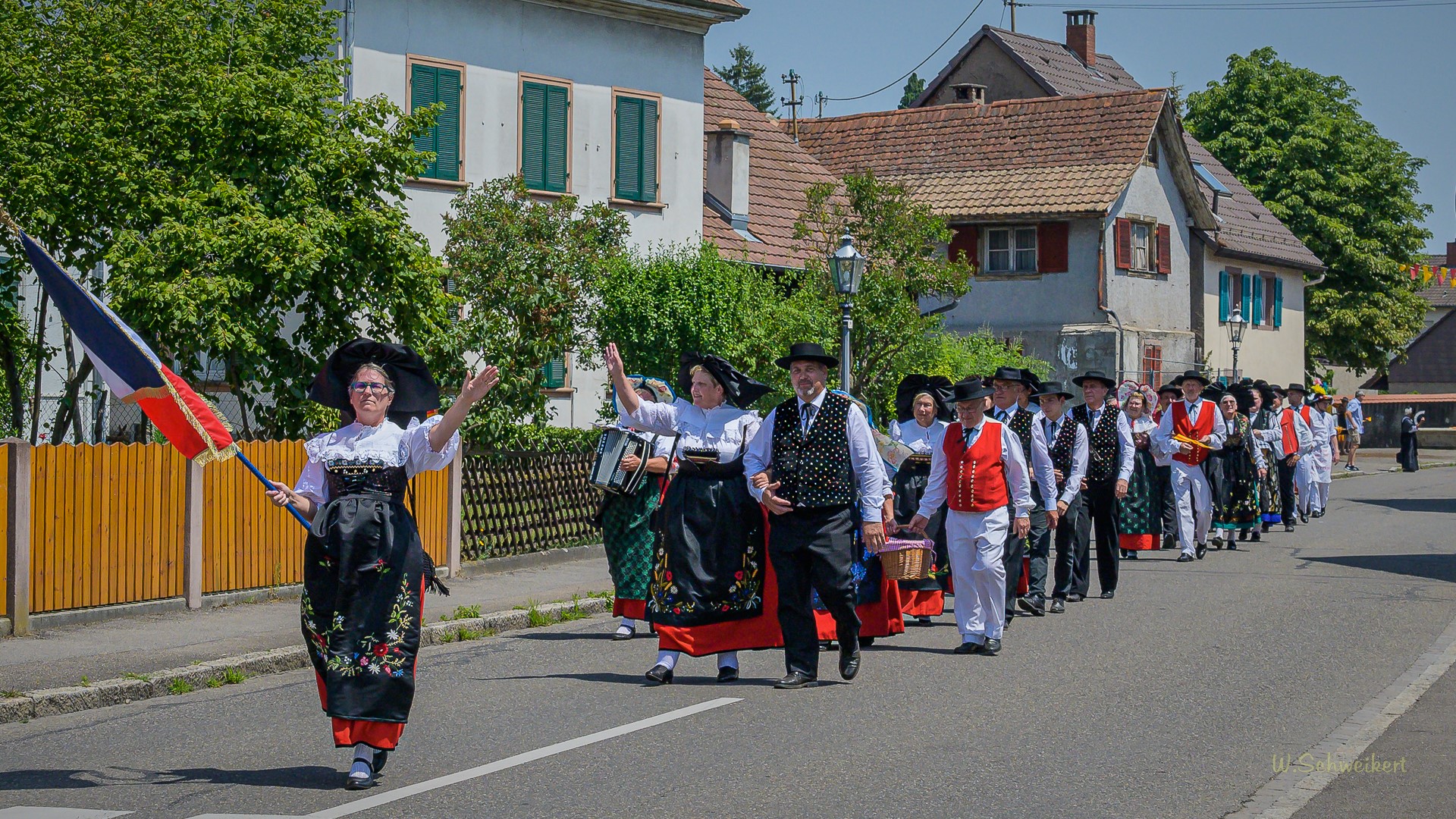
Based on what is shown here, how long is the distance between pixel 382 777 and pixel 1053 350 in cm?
3399

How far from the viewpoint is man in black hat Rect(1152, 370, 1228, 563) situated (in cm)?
1808

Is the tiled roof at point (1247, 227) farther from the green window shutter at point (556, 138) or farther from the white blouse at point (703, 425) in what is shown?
the white blouse at point (703, 425)

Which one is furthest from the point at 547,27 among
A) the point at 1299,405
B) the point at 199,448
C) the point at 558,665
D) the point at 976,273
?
the point at 976,273

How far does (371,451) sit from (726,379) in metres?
2.99

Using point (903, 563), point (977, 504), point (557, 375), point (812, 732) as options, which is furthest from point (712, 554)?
point (557, 375)

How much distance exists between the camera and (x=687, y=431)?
952 centimetres

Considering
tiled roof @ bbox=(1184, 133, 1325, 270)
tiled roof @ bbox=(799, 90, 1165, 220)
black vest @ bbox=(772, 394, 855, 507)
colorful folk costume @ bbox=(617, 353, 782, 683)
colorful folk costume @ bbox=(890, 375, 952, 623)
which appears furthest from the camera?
tiled roof @ bbox=(1184, 133, 1325, 270)

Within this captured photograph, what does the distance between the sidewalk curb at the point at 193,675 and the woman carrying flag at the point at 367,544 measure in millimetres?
665

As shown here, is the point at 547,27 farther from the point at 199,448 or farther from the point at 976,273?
the point at 976,273

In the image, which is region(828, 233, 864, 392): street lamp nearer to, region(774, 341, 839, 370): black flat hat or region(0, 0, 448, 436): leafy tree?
region(0, 0, 448, 436): leafy tree

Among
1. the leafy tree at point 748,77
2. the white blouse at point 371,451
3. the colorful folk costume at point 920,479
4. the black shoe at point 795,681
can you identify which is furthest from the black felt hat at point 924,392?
the leafy tree at point 748,77

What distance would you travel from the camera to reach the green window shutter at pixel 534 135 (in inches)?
898

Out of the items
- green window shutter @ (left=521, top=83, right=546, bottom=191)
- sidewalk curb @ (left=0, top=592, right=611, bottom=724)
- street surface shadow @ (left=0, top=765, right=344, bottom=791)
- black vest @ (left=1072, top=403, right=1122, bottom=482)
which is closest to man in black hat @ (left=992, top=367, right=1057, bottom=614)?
black vest @ (left=1072, top=403, right=1122, bottom=482)

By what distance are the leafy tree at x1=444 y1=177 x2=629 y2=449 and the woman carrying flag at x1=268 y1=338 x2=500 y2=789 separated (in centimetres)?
915
